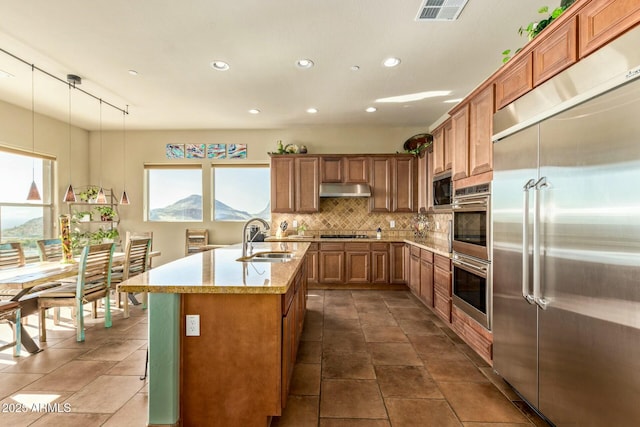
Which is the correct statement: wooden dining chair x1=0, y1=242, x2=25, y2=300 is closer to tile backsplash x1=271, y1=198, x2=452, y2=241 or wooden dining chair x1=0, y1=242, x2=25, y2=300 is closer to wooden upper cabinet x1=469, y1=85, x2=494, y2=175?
tile backsplash x1=271, y1=198, x2=452, y2=241

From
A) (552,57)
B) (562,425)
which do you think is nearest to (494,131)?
(552,57)

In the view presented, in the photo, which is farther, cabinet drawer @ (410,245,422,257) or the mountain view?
the mountain view

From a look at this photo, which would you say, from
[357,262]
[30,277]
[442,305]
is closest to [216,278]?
[30,277]

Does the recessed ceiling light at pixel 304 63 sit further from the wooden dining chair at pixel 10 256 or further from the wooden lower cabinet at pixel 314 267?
the wooden dining chair at pixel 10 256

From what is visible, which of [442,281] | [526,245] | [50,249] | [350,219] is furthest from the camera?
[350,219]

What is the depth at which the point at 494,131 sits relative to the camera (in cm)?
218

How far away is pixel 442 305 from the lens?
3242 mm

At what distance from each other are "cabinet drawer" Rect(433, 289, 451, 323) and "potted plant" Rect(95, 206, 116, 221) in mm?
5345

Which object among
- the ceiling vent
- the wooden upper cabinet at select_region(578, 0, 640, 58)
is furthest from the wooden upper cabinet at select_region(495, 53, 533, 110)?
the ceiling vent

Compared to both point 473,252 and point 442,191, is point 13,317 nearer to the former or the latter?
point 473,252

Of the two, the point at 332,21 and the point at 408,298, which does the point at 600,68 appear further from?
the point at 408,298

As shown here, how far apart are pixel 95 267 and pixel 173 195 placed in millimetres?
2857

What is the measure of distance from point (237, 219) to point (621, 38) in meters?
5.39

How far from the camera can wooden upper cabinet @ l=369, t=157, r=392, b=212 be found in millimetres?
Result: 5051
